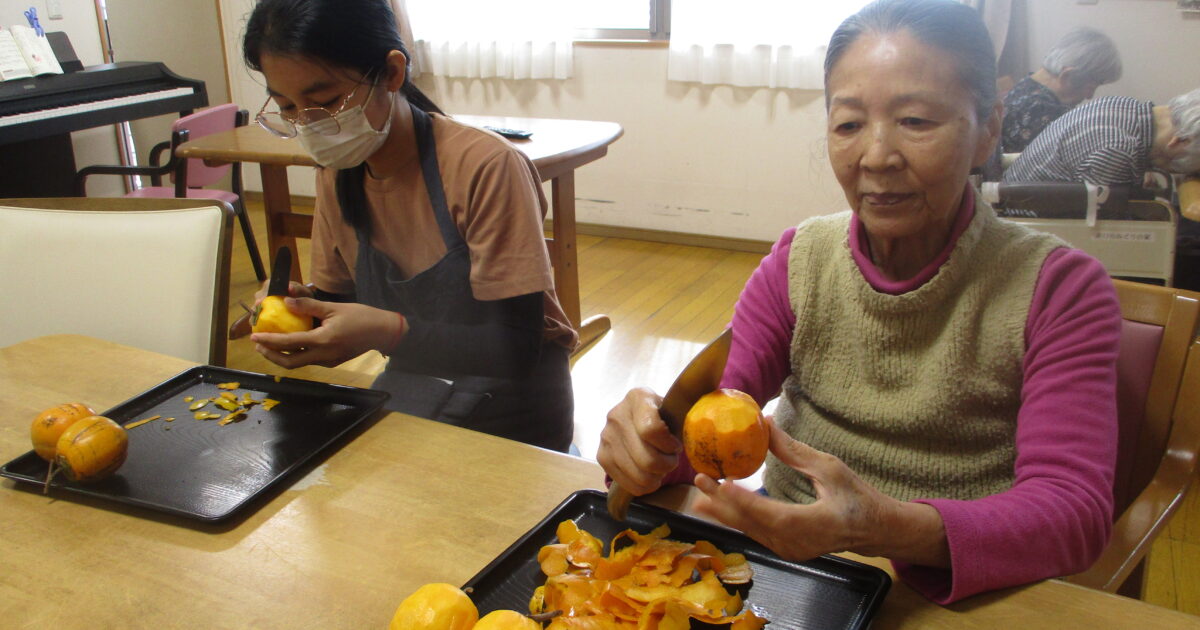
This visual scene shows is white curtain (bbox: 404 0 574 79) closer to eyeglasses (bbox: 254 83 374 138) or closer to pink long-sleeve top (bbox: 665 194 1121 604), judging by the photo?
eyeglasses (bbox: 254 83 374 138)

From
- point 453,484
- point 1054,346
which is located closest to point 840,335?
point 1054,346

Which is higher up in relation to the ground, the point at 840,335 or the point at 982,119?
the point at 982,119

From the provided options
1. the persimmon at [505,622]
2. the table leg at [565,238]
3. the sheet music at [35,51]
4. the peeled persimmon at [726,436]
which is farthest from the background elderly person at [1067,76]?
the sheet music at [35,51]

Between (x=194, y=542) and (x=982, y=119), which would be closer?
(x=194, y=542)

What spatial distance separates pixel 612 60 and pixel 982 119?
3.84 metres

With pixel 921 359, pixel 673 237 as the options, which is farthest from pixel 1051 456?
pixel 673 237

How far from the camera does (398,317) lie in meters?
1.45

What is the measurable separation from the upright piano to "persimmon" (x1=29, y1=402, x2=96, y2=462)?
329cm

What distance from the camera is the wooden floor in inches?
86.2

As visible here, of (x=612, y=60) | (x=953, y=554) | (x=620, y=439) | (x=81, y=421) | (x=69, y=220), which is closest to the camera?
(x=953, y=554)

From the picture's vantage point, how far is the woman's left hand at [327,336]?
1292mm

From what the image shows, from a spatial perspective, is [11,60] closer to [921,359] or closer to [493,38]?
[493,38]

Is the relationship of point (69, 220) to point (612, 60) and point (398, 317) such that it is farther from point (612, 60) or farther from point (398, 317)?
point (612, 60)

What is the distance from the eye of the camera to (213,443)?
1151 mm
